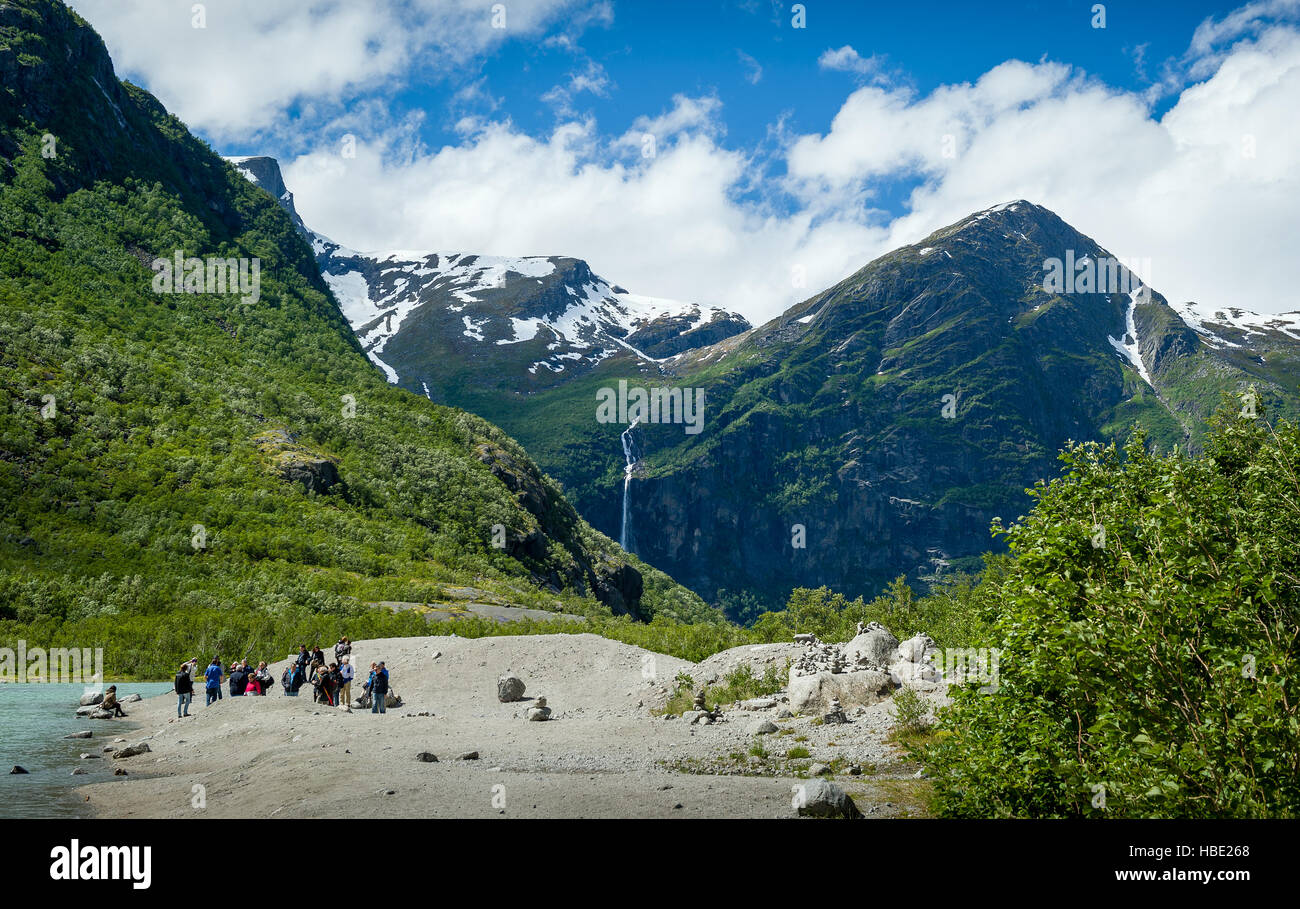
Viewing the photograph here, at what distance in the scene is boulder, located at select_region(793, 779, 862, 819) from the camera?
1506 centimetres

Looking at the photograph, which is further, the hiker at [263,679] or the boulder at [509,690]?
the hiker at [263,679]

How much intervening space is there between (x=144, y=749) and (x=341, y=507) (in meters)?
70.6

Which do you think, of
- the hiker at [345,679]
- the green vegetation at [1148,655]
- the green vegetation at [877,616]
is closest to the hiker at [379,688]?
the hiker at [345,679]

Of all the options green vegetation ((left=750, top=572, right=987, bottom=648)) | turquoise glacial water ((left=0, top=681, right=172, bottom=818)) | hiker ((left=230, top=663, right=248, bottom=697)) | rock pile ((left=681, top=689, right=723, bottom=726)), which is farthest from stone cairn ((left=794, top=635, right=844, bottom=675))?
hiker ((left=230, top=663, right=248, bottom=697))

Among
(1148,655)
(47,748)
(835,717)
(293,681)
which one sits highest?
(1148,655)

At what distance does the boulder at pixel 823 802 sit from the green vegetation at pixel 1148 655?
206 centimetres

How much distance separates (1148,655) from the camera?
10.1 meters

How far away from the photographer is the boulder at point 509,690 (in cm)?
3972

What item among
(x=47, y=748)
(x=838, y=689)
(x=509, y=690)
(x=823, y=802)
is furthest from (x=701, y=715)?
(x=47, y=748)

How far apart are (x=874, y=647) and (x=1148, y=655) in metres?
27.0

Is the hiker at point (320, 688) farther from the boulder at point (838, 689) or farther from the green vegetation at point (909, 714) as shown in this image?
the green vegetation at point (909, 714)

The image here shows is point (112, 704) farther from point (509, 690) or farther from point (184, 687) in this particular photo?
point (509, 690)

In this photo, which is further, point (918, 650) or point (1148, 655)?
point (918, 650)
